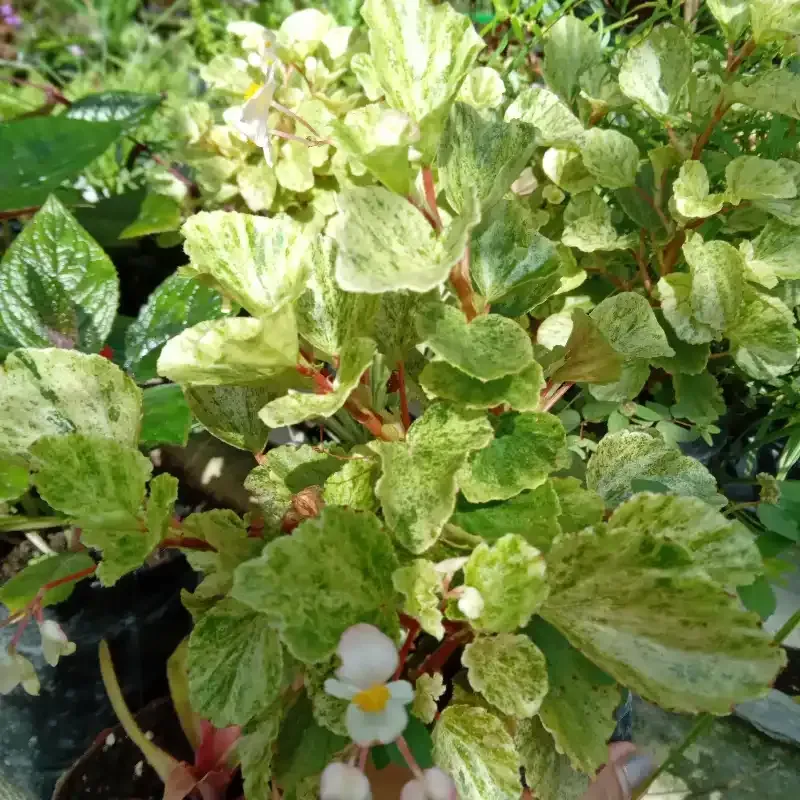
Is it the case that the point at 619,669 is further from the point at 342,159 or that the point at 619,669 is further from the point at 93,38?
the point at 93,38

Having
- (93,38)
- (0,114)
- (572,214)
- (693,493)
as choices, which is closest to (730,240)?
(572,214)

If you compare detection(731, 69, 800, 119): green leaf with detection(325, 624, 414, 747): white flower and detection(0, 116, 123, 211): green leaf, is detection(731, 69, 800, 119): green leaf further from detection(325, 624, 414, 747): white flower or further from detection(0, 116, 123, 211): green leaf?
detection(0, 116, 123, 211): green leaf

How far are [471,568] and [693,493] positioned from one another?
19 cm

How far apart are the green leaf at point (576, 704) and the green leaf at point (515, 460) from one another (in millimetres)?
107

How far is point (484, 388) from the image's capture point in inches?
15.7

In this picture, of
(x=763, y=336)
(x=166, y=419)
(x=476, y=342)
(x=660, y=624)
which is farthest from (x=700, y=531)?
(x=166, y=419)

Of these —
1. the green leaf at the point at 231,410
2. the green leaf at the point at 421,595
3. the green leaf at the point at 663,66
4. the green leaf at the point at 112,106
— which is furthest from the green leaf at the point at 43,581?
the green leaf at the point at 112,106

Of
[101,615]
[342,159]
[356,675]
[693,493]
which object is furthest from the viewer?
[342,159]

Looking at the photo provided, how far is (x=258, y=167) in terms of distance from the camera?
2.68 ft

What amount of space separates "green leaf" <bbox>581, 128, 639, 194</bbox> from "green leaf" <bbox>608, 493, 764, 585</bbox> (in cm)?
30

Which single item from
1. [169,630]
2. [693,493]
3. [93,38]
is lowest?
[169,630]

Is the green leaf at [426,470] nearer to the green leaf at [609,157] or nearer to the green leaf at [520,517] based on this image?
the green leaf at [520,517]

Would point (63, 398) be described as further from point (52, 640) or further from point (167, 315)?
point (167, 315)

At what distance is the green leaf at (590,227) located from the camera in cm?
58
